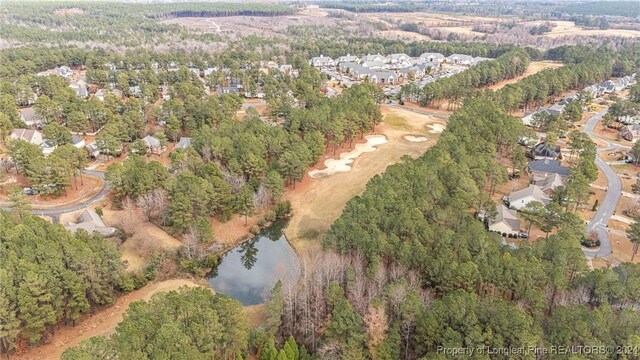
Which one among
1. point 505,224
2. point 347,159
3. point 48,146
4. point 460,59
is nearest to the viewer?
point 505,224

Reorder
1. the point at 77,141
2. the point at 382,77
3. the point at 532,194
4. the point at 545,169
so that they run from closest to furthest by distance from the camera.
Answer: the point at 532,194 → the point at 545,169 → the point at 77,141 → the point at 382,77

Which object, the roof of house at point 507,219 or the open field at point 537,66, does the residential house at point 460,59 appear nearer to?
the open field at point 537,66

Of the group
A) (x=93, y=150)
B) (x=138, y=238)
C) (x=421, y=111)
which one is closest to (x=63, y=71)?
(x=93, y=150)

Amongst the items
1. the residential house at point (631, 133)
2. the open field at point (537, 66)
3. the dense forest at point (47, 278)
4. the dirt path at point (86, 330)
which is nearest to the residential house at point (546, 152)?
the residential house at point (631, 133)

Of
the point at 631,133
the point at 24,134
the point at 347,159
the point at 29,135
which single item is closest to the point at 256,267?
the point at 347,159

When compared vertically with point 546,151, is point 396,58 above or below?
below

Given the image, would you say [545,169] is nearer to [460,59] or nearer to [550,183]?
[550,183]

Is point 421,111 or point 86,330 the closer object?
point 86,330

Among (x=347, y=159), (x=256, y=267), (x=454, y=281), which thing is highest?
(x=454, y=281)
